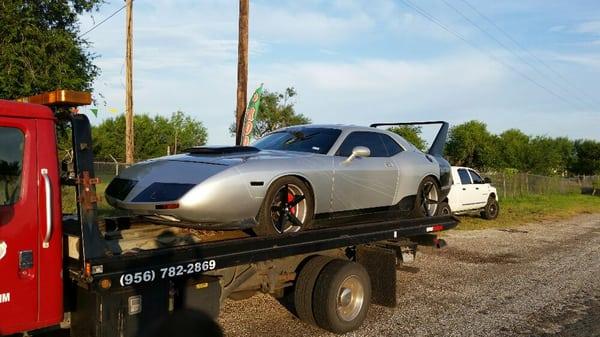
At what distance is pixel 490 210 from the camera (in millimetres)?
18141

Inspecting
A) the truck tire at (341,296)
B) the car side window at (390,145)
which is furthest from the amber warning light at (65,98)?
the car side window at (390,145)

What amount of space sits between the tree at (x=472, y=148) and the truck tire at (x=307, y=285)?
162 feet

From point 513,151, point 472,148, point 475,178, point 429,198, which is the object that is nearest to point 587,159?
point 513,151

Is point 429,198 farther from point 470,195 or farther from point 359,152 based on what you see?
point 470,195

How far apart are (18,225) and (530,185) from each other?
103 feet

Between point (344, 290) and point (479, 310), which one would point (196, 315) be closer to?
point (344, 290)

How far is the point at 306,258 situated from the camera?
563 centimetres

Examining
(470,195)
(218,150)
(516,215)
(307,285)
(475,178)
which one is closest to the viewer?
(218,150)

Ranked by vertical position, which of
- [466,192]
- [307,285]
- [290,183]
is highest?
[290,183]

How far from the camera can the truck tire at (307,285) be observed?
5.52m

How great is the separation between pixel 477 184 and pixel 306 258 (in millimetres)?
12950

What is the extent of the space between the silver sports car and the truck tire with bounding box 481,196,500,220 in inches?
439

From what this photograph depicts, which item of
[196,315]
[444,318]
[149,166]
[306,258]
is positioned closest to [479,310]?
[444,318]

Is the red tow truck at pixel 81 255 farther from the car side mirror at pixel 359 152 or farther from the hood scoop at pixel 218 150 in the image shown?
the car side mirror at pixel 359 152
